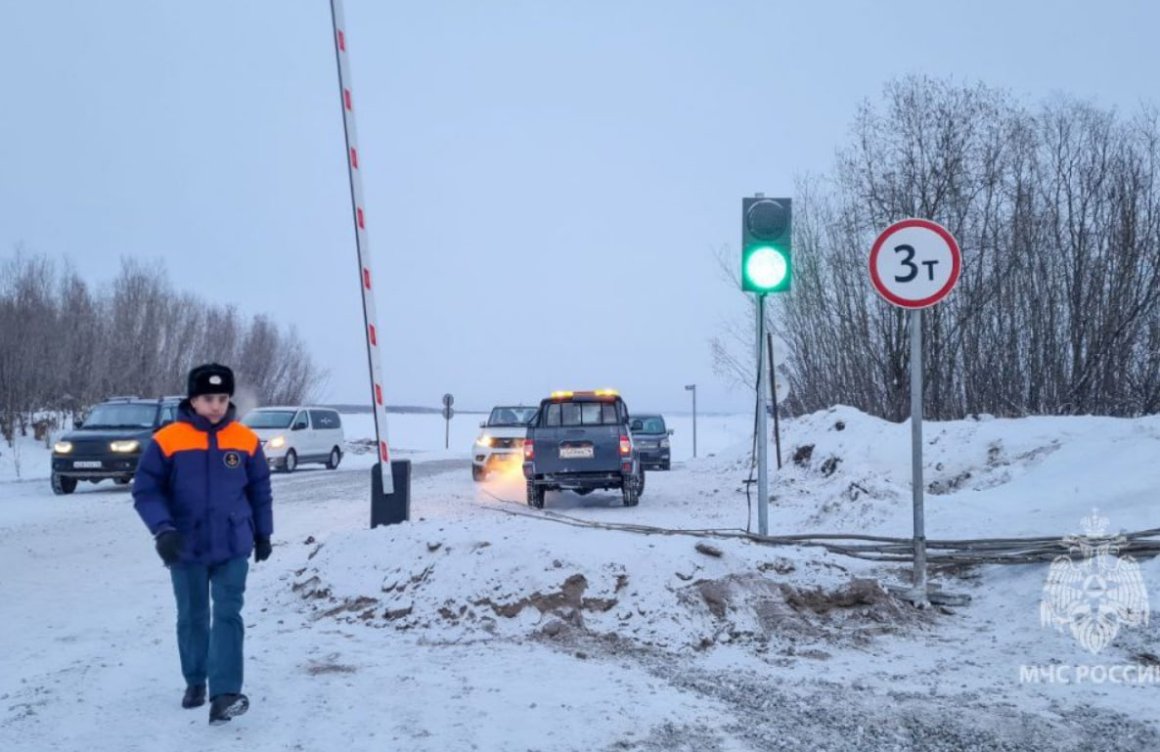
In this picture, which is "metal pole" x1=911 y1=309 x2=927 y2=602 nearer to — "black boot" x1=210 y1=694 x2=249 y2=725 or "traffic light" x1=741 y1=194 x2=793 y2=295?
"traffic light" x1=741 y1=194 x2=793 y2=295

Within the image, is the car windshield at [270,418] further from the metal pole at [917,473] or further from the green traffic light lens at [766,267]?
the metal pole at [917,473]

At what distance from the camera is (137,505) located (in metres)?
4.69

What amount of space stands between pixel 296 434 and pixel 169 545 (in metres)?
26.1

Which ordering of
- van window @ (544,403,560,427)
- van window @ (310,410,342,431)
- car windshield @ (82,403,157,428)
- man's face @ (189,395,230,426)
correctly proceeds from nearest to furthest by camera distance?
man's face @ (189,395,230,426), van window @ (544,403,560,427), car windshield @ (82,403,157,428), van window @ (310,410,342,431)

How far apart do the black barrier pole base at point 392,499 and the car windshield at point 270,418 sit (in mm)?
20738

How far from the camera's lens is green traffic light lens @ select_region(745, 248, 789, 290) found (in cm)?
884

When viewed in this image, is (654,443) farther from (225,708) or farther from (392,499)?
(225,708)

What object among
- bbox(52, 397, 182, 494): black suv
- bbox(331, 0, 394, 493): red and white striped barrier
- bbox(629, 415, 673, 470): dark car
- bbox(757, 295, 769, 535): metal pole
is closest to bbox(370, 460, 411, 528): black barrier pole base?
bbox(331, 0, 394, 493): red and white striped barrier

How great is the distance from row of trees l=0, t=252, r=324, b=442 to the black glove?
129ft

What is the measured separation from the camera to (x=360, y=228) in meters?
9.63

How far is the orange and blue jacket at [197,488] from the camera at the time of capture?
4.72 meters

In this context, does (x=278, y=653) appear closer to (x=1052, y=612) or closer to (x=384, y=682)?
(x=384, y=682)

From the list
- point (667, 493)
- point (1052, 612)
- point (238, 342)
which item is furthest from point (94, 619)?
point (238, 342)

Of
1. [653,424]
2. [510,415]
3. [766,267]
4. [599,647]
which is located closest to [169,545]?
[599,647]
